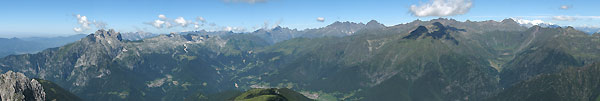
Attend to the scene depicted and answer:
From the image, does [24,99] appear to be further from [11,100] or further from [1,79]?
[1,79]

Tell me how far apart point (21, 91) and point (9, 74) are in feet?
38.5

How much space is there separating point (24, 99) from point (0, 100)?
17059 mm

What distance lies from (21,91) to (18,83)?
5095 mm

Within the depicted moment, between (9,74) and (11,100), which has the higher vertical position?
(9,74)

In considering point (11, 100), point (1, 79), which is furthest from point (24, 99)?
point (1, 79)

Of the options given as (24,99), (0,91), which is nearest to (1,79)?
(0,91)

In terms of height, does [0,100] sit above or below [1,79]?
below

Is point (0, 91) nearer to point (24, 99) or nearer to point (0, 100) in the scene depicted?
point (0, 100)

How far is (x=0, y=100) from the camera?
7785 inches

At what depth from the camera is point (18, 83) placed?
197625 mm

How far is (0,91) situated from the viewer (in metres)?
198

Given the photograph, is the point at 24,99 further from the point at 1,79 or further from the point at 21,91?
the point at 1,79

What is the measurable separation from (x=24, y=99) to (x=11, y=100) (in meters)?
6.00

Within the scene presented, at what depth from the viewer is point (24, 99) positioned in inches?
7662
